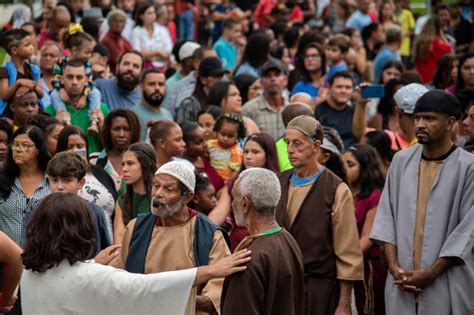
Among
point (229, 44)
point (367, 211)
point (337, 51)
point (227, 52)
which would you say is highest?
point (229, 44)

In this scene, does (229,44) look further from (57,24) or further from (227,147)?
(227,147)

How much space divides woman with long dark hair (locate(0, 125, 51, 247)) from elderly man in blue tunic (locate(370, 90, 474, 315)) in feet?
8.77

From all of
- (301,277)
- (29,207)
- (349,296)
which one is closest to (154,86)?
(29,207)

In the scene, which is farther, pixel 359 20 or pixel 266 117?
pixel 359 20

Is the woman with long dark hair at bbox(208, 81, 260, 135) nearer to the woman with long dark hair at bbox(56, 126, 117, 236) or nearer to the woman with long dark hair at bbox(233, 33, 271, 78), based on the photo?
the woman with long dark hair at bbox(233, 33, 271, 78)

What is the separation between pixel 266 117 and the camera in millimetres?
11938

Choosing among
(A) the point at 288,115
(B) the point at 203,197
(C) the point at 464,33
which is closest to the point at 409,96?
(A) the point at 288,115

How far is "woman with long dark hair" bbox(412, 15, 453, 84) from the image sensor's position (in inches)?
626

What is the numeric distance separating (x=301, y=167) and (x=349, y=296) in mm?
972

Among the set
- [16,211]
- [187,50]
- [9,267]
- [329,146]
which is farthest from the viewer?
[187,50]

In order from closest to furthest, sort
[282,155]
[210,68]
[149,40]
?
[282,155]
[210,68]
[149,40]

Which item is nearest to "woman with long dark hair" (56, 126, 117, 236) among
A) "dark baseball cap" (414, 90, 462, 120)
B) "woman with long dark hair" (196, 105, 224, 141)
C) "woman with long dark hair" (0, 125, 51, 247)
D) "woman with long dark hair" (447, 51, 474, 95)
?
"woman with long dark hair" (0, 125, 51, 247)

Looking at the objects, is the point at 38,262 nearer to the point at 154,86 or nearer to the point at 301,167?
the point at 301,167

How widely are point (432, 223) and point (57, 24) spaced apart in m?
9.87
